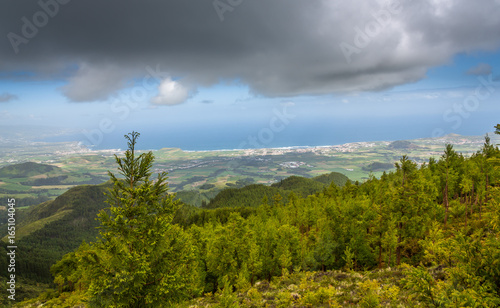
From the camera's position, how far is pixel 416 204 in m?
27.4

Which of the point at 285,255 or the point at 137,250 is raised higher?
the point at 137,250

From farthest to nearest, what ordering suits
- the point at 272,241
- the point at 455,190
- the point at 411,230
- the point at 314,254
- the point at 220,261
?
the point at 455,190, the point at 272,241, the point at 314,254, the point at 220,261, the point at 411,230

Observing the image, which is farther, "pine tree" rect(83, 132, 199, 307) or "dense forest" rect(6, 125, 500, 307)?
"pine tree" rect(83, 132, 199, 307)

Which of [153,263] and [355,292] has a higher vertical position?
[153,263]

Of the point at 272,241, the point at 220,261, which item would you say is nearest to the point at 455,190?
the point at 272,241

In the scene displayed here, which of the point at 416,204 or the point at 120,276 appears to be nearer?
the point at 120,276

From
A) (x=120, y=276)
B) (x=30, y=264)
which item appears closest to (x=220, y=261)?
(x=120, y=276)

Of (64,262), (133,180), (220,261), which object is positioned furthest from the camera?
(64,262)

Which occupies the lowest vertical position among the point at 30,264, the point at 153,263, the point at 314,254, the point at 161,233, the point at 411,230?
the point at 30,264

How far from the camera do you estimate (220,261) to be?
1351 inches

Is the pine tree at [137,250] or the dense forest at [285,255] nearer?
the dense forest at [285,255]

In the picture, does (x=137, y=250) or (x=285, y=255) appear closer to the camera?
(x=137, y=250)

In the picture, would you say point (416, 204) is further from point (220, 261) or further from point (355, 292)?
point (220, 261)

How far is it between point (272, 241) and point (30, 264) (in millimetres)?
238022
